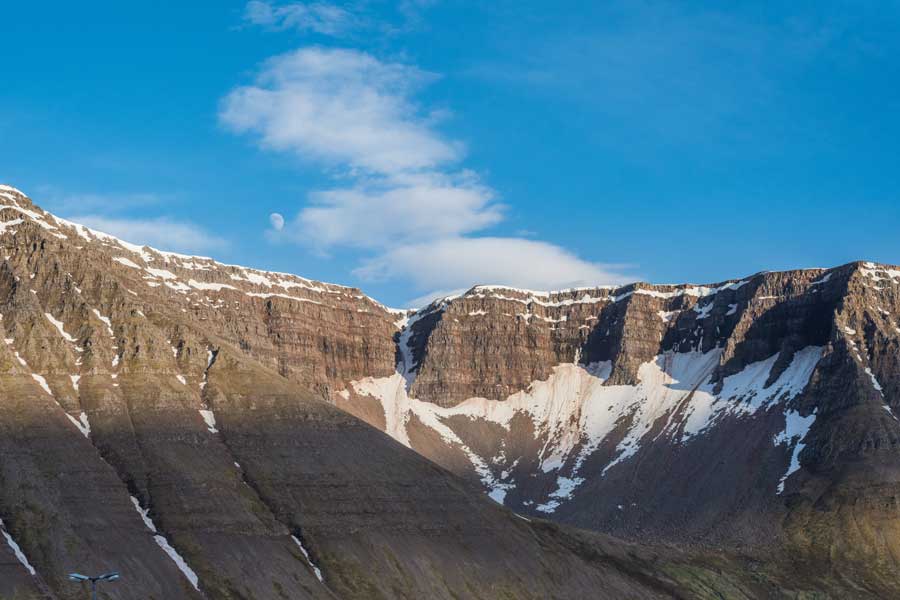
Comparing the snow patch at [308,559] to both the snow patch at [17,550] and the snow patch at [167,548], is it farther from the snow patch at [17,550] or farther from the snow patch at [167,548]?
the snow patch at [17,550]

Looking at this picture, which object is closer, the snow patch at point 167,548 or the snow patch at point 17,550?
the snow patch at point 17,550

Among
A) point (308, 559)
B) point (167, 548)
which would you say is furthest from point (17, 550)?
point (308, 559)

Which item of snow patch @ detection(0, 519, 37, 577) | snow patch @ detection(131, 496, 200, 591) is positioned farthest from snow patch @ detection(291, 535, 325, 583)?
snow patch @ detection(0, 519, 37, 577)

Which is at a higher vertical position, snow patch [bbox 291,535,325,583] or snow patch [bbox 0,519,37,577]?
snow patch [bbox 291,535,325,583]

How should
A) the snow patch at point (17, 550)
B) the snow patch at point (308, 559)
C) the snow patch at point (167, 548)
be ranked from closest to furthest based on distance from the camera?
1. the snow patch at point (17, 550)
2. the snow patch at point (167, 548)
3. the snow patch at point (308, 559)

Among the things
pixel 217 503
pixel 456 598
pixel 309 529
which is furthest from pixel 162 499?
pixel 456 598

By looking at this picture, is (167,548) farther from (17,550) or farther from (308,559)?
(17,550)

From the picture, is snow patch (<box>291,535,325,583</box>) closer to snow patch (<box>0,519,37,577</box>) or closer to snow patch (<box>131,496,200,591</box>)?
snow patch (<box>131,496,200,591</box>)

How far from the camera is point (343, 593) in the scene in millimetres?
186625

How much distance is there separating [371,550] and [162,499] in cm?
3135

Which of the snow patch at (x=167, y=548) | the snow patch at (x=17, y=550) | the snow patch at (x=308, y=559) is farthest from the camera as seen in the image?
the snow patch at (x=308, y=559)

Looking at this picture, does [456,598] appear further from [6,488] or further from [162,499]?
[6,488]

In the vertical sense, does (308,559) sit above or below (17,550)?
above

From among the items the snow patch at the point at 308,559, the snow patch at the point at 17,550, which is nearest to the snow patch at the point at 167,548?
the snow patch at the point at 308,559
